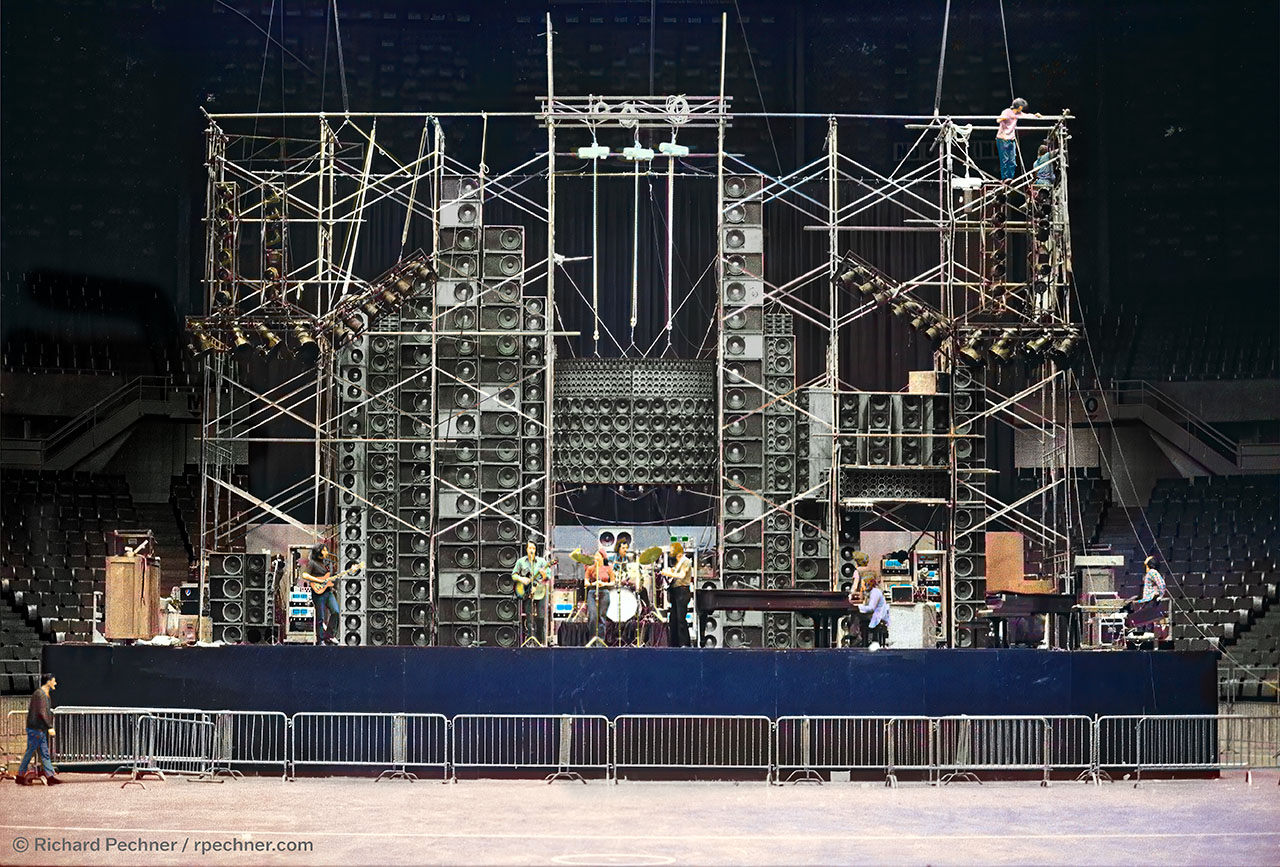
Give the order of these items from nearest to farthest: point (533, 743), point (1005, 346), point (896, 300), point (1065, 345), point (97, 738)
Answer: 1. point (97, 738)
2. point (533, 743)
3. point (1065, 345)
4. point (1005, 346)
5. point (896, 300)

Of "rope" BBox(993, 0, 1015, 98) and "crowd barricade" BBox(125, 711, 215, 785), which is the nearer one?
"crowd barricade" BBox(125, 711, 215, 785)

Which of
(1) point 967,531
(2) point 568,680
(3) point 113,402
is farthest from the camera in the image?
(3) point 113,402

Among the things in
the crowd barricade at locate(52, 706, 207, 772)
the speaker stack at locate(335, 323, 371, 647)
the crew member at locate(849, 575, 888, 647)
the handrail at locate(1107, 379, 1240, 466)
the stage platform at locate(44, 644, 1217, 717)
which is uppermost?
the handrail at locate(1107, 379, 1240, 466)

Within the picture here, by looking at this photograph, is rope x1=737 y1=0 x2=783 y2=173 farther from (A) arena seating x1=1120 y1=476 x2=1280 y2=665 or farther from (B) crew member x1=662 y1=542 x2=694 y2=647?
(B) crew member x1=662 y1=542 x2=694 y2=647

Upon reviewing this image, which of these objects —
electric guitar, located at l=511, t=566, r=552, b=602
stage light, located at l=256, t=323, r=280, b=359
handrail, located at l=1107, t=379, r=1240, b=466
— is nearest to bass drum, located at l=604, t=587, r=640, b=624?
electric guitar, located at l=511, t=566, r=552, b=602

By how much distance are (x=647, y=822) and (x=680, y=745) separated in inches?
172

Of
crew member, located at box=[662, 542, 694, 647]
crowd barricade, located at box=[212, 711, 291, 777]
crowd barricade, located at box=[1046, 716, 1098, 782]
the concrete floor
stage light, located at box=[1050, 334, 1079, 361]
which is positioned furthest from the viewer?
stage light, located at box=[1050, 334, 1079, 361]

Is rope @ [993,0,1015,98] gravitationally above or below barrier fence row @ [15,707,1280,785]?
above

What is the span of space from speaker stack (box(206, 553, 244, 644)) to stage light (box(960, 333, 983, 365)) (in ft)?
38.7

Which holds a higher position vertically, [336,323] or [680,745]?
[336,323]

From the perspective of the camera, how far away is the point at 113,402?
3425cm

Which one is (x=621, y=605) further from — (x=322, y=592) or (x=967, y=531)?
(x=967, y=531)

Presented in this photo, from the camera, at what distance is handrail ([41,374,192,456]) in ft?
111

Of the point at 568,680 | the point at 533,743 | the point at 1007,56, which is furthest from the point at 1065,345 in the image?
the point at 1007,56
